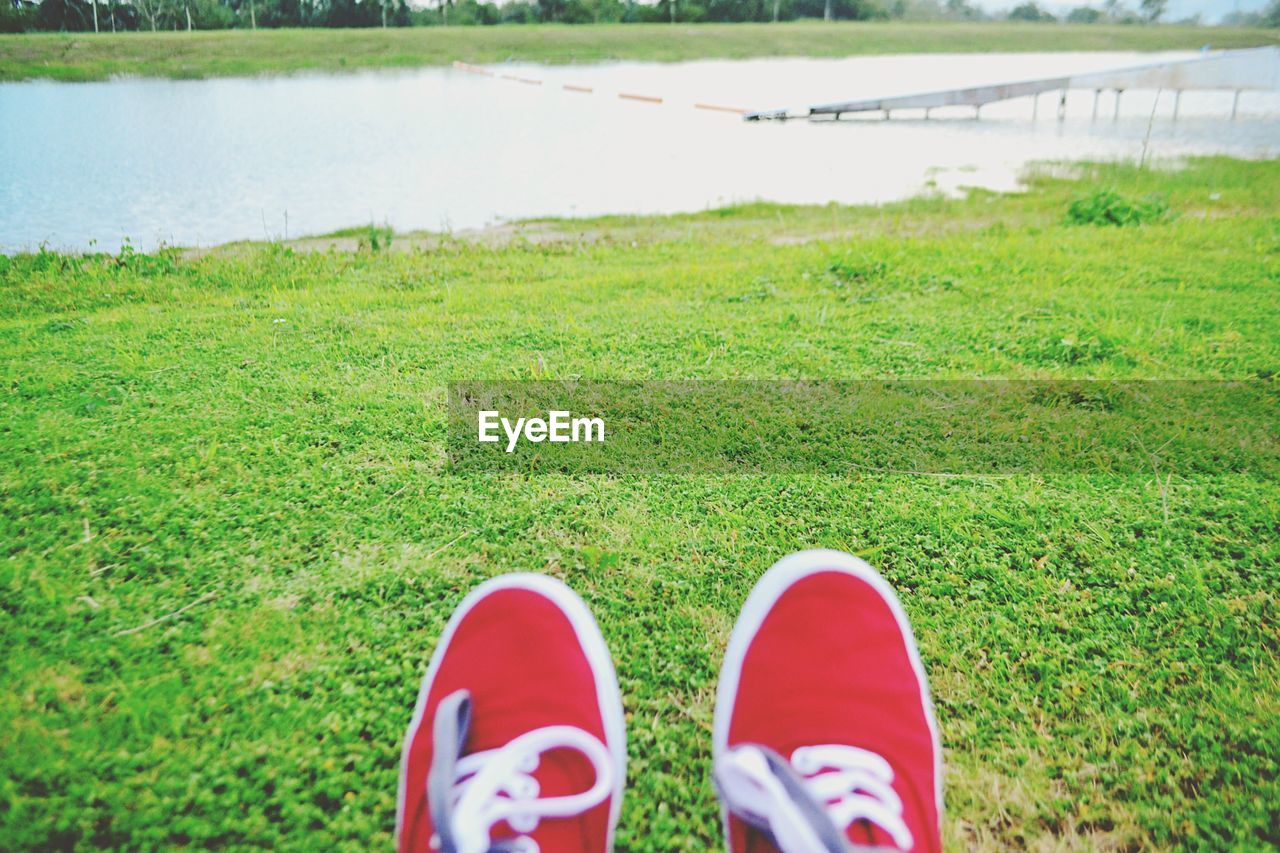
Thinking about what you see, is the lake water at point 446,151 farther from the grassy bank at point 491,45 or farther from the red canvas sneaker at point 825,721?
the red canvas sneaker at point 825,721

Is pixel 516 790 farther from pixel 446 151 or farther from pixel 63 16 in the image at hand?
pixel 63 16

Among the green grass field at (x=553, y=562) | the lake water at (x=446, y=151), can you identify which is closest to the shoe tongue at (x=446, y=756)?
the green grass field at (x=553, y=562)

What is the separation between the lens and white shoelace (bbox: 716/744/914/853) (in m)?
1.20

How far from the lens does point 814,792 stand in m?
1.32

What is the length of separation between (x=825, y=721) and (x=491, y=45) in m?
38.9

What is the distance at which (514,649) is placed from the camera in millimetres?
1520

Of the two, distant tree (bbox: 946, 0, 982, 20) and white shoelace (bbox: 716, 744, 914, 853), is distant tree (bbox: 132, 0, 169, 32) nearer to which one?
white shoelace (bbox: 716, 744, 914, 853)

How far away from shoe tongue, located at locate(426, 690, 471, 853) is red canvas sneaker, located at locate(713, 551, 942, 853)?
0.45 meters

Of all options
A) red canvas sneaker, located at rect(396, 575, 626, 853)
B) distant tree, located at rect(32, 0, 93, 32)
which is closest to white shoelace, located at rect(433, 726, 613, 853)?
red canvas sneaker, located at rect(396, 575, 626, 853)

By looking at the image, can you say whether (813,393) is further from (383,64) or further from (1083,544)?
(383,64)

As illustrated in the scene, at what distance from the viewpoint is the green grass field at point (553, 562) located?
1.50 meters

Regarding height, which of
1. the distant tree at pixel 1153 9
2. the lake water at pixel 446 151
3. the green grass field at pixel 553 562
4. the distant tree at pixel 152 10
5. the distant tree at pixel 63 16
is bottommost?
the green grass field at pixel 553 562

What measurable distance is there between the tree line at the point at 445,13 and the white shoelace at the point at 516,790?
44.7 ft

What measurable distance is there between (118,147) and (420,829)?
12.7 m
